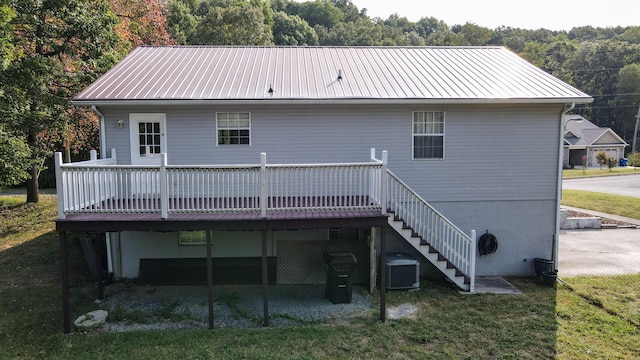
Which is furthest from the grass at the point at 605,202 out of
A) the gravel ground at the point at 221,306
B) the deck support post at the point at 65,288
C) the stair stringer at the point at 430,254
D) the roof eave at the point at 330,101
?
the deck support post at the point at 65,288

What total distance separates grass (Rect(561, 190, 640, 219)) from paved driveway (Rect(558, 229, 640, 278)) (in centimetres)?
357

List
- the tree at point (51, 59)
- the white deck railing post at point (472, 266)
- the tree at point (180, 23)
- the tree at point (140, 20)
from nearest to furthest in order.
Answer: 1. the white deck railing post at point (472, 266)
2. the tree at point (51, 59)
3. the tree at point (140, 20)
4. the tree at point (180, 23)

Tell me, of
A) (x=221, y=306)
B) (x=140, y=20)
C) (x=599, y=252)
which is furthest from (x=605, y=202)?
(x=140, y=20)

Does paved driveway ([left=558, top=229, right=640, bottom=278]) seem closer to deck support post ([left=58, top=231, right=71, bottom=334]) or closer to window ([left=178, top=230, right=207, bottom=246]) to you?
window ([left=178, top=230, right=207, bottom=246])

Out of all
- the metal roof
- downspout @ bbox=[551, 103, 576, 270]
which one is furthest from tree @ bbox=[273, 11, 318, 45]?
downspout @ bbox=[551, 103, 576, 270]

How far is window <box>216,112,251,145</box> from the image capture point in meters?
10.4

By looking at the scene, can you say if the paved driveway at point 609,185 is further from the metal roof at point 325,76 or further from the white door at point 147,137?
the white door at point 147,137

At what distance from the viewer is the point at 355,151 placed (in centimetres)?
1066

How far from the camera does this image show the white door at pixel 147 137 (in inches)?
403

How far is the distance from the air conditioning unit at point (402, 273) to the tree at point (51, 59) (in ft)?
39.1

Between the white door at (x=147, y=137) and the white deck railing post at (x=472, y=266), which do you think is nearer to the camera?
the white deck railing post at (x=472, y=266)

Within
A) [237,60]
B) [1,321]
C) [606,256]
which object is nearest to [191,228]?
[1,321]

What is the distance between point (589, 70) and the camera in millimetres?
65188

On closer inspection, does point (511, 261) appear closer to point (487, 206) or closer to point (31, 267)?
point (487, 206)
